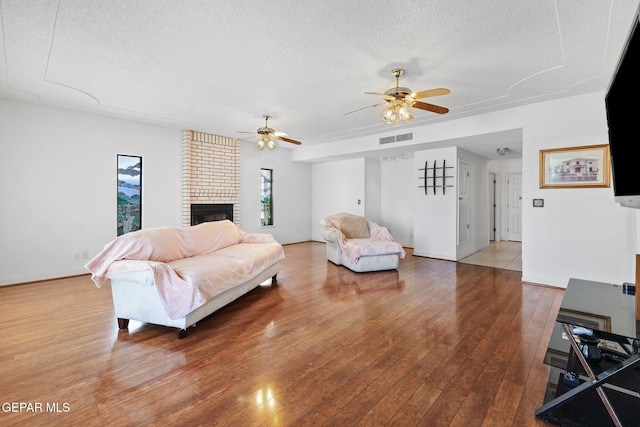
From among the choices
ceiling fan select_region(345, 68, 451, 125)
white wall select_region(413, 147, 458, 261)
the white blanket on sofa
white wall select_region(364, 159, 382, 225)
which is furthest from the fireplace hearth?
ceiling fan select_region(345, 68, 451, 125)

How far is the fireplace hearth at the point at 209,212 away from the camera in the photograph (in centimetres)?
610

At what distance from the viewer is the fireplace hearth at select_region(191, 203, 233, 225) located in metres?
6.10

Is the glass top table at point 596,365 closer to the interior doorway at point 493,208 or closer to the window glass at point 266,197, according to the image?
the window glass at point 266,197

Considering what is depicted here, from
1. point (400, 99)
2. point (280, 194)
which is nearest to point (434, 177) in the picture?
point (400, 99)

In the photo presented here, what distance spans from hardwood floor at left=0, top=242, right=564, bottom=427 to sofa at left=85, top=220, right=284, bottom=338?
21cm

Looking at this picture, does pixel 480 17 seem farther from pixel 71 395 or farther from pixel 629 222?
pixel 71 395

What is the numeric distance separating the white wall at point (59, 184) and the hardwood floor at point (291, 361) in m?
0.93

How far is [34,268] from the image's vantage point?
441 centimetres

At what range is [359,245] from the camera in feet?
15.9

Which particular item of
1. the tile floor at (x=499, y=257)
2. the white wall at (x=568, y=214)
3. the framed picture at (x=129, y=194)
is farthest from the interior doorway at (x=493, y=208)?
the framed picture at (x=129, y=194)

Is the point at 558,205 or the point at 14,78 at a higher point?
the point at 14,78

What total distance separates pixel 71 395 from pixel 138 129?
15.8 feet

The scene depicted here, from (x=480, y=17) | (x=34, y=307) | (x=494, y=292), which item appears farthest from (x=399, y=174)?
(x=34, y=307)

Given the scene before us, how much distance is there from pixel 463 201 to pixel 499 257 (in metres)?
1.41
